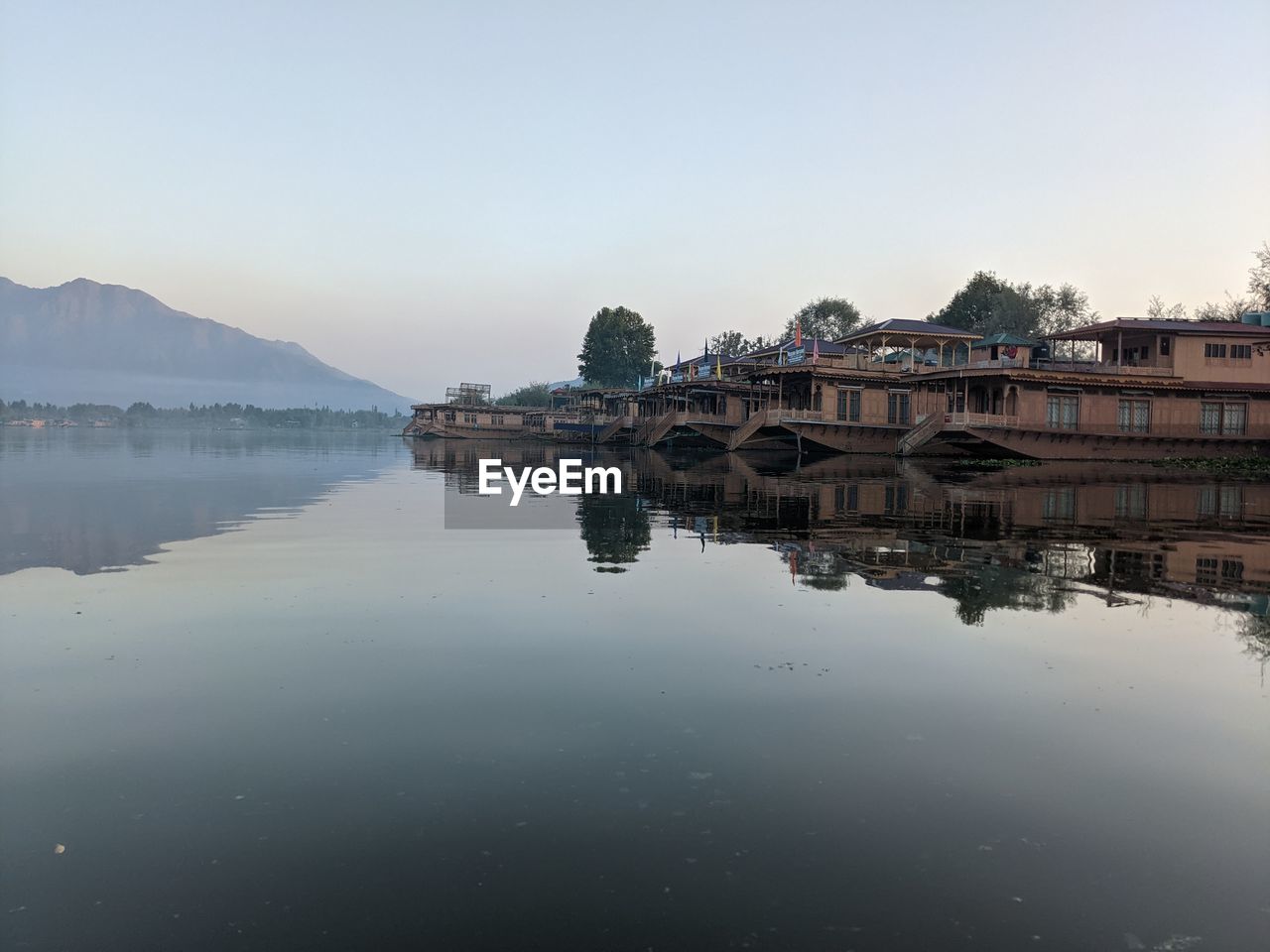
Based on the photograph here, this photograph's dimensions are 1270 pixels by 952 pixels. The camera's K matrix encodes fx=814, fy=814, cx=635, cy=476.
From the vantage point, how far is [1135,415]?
1763 inches

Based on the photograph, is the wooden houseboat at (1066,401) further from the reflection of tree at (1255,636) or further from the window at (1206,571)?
the reflection of tree at (1255,636)

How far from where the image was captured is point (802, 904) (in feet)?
13.5

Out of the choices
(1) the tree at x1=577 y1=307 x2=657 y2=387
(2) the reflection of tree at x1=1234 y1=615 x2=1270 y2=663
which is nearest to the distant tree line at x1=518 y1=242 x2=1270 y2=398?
(1) the tree at x1=577 y1=307 x2=657 y2=387

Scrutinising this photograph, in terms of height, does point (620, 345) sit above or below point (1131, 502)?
above

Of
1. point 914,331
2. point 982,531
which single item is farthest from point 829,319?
point 982,531

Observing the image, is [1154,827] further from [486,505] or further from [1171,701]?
[486,505]

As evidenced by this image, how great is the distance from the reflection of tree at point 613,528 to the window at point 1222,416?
36188mm

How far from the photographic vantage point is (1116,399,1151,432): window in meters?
44.7

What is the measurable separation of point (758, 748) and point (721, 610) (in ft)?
14.3

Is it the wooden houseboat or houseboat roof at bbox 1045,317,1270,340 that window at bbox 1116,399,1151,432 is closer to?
the wooden houseboat

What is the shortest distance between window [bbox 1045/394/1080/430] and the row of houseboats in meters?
0.06

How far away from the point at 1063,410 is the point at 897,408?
988 centimetres

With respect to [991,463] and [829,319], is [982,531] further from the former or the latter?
[829,319]

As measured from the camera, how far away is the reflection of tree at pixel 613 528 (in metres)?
14.9
